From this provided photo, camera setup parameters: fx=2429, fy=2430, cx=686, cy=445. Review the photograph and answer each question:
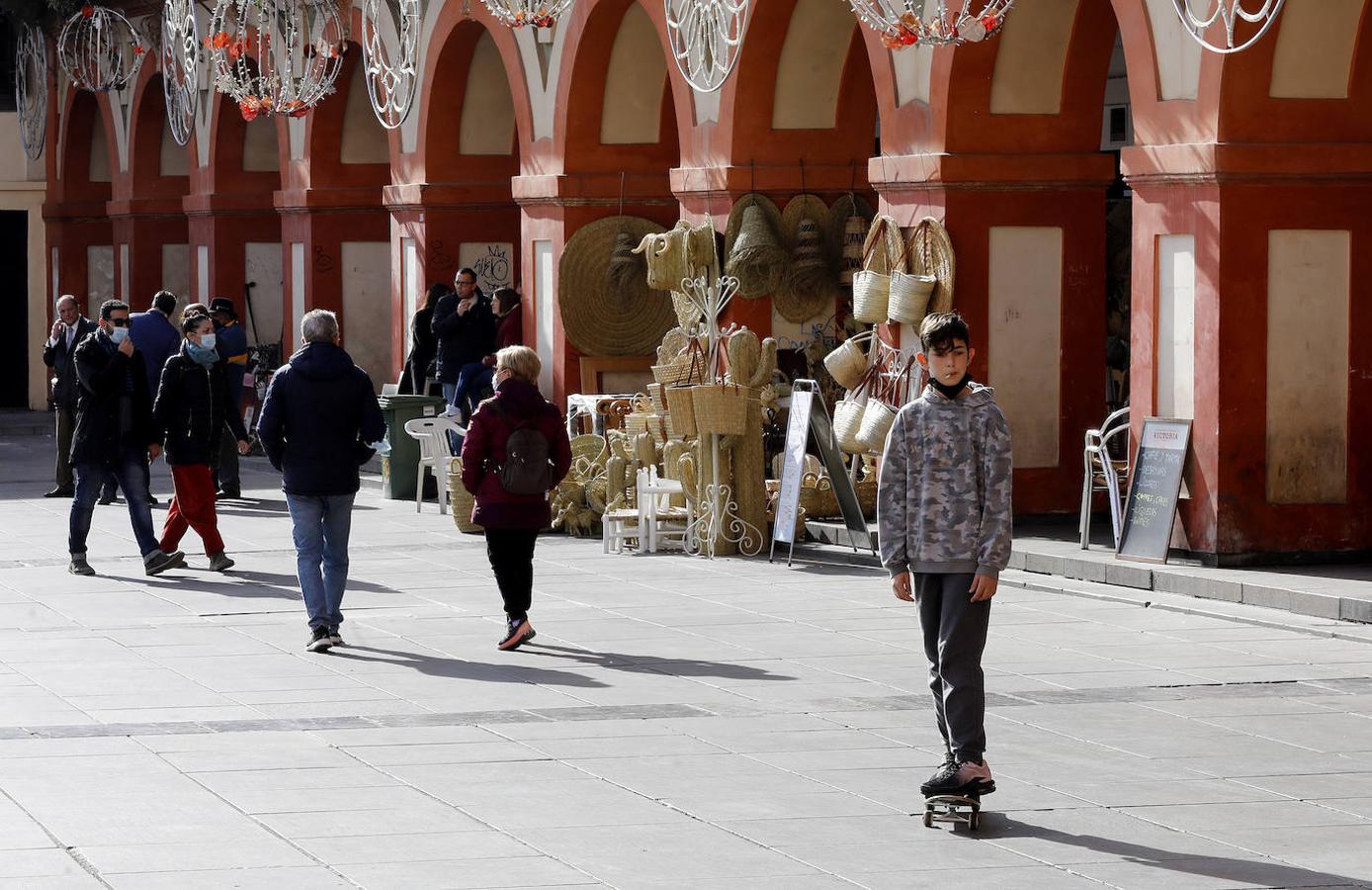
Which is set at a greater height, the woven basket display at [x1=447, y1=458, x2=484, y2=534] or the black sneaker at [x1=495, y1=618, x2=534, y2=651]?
the woven basket display at [x1=447, y1=458, x2=484, y2=534]

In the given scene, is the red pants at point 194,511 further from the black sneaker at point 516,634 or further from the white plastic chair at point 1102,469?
the white plastic chair at point 1102,469

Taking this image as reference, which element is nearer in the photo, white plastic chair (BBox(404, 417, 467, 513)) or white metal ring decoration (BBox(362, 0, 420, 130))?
white plastic chair (BBox(404, 417, 467, 513))

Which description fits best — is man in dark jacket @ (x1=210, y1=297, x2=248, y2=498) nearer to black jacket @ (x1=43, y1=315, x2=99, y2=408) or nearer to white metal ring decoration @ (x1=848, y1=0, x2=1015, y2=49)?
black jacket @ (x1=43, y1=315, x2=99, y2=408)

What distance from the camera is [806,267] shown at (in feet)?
60.6

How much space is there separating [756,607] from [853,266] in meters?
5.96

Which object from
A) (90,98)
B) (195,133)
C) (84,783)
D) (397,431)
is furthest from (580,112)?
(90,98)

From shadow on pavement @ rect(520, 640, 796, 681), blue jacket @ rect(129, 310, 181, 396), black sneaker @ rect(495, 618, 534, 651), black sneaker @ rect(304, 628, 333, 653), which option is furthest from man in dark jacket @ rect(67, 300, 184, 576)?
blue jacket @ rect(129, 310, 181, 396)

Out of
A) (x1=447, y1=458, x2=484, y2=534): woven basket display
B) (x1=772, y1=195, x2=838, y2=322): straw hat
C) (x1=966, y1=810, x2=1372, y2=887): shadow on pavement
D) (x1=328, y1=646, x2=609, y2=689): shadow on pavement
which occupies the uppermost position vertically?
(x1=772, y1=195, x2=838, y2=322): straw hat

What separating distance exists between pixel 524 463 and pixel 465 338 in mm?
9780

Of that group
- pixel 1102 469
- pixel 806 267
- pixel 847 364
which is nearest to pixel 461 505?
pixel 847 364

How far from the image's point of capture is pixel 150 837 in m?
7.27

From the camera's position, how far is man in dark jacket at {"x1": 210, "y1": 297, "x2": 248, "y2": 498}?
808 inches

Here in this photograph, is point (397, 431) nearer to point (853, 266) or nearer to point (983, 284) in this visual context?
point (853, 266)

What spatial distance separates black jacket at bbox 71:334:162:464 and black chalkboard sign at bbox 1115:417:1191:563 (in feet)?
19.7
